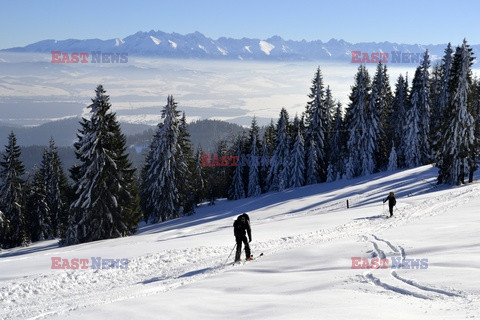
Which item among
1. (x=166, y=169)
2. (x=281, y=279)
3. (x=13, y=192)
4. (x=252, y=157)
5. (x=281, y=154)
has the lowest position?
(x=13, y=192)

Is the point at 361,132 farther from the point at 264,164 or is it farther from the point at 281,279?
the point at 281,279

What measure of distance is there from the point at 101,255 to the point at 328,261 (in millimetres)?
9525

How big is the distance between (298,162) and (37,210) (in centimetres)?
3916

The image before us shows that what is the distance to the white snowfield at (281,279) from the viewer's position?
28.8 ft

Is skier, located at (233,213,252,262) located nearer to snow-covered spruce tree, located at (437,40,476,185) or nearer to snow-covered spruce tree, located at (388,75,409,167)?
snow-covered spruce tree, located at (437,40,476,185)

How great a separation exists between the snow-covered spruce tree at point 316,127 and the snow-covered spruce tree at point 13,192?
40.5m

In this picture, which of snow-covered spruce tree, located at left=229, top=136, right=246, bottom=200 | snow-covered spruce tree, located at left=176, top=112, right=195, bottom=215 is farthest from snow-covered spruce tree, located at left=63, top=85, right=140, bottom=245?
snow-covered spruce tree, located at left=229, top=136, right=246, bottom=200

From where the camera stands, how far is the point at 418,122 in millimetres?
61938

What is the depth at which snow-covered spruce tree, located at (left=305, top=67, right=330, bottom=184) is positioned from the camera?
63031mm

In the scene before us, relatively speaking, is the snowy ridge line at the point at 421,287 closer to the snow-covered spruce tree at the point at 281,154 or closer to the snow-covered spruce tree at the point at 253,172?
the snow-covered spruce tree at the point at 281,154

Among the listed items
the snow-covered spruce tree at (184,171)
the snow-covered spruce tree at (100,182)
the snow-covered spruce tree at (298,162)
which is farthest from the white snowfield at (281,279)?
the snow-covered spruce tree at (298,162)

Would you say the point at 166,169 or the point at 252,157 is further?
Answer: the point at 252,157

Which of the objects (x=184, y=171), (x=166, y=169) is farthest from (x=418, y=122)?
(x=166, y=169)

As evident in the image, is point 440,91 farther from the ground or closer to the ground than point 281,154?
farther from the ground
